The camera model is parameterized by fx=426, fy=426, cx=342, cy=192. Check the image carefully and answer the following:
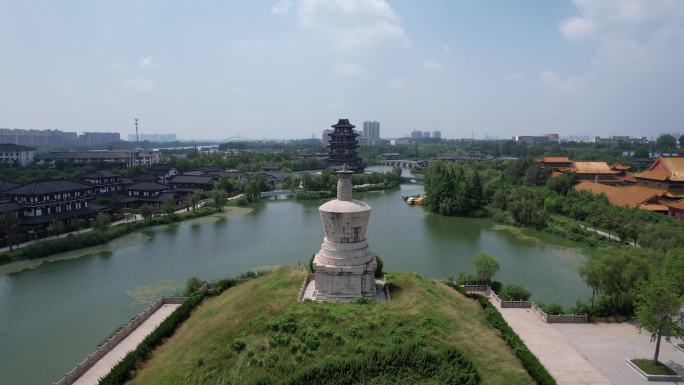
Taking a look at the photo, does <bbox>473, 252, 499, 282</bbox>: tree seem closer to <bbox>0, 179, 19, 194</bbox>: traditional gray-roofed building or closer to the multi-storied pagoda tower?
<bbox>0, 179, 19, 194</bbox>: traditional gray-roofed building

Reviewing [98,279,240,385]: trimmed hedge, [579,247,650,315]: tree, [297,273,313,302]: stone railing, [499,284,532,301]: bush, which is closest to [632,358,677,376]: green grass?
[579,247,650,315]: tree

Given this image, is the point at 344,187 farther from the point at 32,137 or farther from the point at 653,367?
the point at 32,137

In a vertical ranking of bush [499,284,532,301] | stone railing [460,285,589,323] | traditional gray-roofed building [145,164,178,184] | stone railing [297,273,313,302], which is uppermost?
traditional gray-roofed building [145,164,178,184]

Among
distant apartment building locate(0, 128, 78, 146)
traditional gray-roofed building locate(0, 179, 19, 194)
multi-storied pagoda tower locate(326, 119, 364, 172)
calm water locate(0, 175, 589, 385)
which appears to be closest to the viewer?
calm water locate(0, 175, 589, 385)

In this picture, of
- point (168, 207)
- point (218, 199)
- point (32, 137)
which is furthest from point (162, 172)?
point (32, 137)

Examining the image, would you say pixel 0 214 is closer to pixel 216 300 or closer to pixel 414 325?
pixel 216 300

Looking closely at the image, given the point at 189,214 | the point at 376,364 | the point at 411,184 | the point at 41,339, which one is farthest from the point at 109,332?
the point at 411,184
